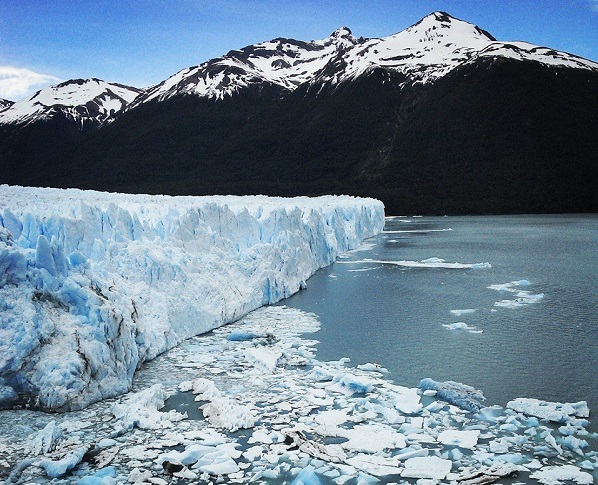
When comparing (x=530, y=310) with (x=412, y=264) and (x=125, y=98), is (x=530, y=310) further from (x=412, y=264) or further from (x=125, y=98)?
(x=125, y=98)

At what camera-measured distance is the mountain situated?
53.0 meters

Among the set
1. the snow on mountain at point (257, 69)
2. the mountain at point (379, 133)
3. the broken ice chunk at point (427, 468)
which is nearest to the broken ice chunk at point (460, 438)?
the broken ice chunk at point (427, 468)

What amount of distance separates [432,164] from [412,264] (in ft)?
136

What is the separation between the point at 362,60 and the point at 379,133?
2248cm

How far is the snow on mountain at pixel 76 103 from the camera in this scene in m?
98.5

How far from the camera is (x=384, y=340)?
8219 millimetres

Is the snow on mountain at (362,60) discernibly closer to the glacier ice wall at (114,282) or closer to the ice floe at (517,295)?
the ice floe at (517,295)

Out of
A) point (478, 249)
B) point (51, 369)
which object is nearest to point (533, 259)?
point (478, 249)

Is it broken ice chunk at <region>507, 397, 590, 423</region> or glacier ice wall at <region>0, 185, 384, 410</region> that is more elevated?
glacier ice wall at <region>0, 185, 384, 410</region>

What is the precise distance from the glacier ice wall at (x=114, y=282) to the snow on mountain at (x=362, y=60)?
6522 cm

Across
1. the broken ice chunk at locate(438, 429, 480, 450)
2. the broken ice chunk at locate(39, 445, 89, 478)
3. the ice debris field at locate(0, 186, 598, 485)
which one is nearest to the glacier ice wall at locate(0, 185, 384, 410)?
the ice debris field at locate(0, 186, 598, 485)

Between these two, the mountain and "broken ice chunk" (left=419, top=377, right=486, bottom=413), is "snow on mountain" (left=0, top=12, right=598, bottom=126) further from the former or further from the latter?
"broken ice chunk" (left=419, top=377, right=486, bottom=413)

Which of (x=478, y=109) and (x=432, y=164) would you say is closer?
(x=432, y=164)

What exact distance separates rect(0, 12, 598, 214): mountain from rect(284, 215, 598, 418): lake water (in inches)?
1371
